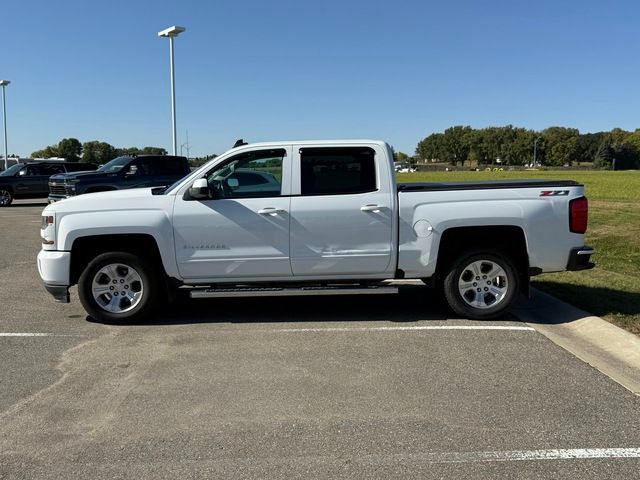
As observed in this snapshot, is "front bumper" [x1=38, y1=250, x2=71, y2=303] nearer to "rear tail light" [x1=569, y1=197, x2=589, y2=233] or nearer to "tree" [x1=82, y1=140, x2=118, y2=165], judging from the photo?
"rear tail light" [x1=569, y1=197, x2=589, y2=233]

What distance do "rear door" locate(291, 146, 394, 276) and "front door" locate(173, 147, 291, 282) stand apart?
15cm

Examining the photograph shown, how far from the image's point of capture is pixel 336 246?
6.32m

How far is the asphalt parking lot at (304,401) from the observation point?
3.46m

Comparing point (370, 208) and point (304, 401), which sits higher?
point (370, 208)

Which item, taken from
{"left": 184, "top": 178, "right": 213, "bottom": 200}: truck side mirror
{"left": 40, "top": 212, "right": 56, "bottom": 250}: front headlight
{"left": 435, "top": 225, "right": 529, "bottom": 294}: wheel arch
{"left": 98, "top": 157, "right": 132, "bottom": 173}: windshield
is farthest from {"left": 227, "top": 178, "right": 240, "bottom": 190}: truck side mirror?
{"left": 98, "top": 157, "right": 132, "bottom": 173}: windshield

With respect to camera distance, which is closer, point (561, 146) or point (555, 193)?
point (555, 193)

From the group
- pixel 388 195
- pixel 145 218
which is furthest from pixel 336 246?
pixel 145 218

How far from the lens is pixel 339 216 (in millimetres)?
6262

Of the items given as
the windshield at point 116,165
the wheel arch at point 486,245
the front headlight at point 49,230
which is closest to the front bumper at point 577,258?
the wheel arch at point 486,245

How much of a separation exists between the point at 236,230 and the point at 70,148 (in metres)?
145

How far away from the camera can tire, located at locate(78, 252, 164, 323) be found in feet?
20.8

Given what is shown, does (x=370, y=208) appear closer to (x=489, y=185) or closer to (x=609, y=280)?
(x=489, y=185)

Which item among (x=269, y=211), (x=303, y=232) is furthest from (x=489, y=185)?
(x=269, y=211)

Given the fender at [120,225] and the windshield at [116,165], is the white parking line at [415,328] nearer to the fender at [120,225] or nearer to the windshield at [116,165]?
the fender at [120,225]
